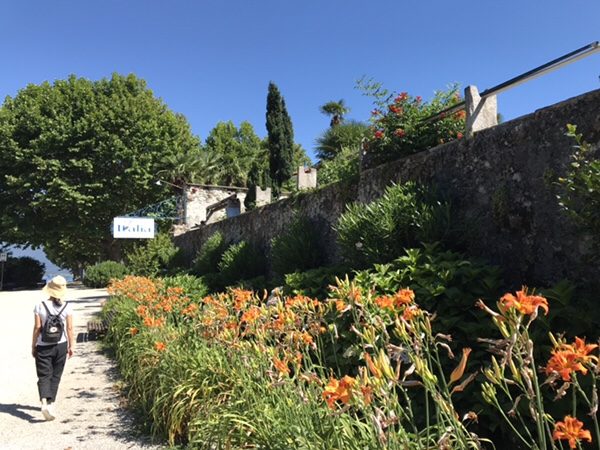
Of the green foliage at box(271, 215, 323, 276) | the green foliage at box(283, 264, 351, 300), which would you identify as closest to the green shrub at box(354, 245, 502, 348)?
the green foliage at box(283, 264, 351, 300)

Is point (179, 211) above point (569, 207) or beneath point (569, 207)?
above

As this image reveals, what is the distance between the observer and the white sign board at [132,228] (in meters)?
20.0

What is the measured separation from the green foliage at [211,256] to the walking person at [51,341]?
6.96m

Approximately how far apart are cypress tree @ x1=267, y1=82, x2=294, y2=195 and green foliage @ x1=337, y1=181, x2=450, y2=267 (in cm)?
1292

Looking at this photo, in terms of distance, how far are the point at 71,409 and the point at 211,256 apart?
7.83 m

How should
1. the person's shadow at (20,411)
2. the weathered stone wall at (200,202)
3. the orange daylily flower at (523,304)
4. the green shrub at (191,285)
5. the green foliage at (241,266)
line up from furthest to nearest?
the weathered stone wall at (200,202), the green foliage at (241,266), the green shrub at (191,285), the person's shadow at (20,411), the orange daylily flower at (523,304)

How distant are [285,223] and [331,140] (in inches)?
451

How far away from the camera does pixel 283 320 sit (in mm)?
2758

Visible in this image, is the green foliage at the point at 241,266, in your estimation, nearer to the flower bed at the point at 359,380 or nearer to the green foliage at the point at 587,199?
the flower bed at the point at 359,380

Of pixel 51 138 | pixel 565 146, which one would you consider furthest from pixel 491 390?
pixel 51 138

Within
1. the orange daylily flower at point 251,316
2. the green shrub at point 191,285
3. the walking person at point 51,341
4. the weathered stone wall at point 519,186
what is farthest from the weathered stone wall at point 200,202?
the orange daylily flower at point 251,316

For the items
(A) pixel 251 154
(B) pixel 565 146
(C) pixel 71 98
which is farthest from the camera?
(A) pixel 251 154

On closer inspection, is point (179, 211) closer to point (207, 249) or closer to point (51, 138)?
point (51, 138)

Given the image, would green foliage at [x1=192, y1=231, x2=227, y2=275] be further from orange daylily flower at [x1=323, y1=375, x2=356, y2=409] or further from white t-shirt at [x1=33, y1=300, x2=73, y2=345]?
orange daylily flower at [x1=323, y1=375, x2=356, y2=409]
